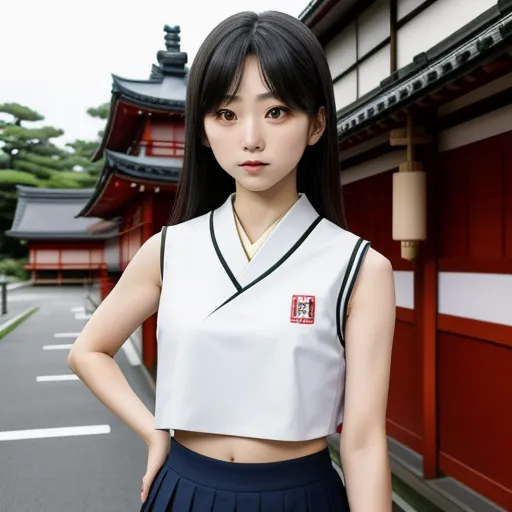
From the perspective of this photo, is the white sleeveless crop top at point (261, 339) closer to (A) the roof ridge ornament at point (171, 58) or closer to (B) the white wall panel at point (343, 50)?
(B) the white wall panel at point (343, 50)

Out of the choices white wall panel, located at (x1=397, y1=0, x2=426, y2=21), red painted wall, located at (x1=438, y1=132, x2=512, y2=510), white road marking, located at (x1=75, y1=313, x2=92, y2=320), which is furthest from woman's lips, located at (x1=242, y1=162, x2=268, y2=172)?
white road marking, located at (x1=75, y1=313, x2=92, y2=320)

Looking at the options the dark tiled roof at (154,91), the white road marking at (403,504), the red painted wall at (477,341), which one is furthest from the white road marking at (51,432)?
the dark tiled roof at (154,91)

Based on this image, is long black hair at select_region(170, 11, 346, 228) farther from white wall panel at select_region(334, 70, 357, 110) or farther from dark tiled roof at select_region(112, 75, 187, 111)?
dark tiled roof at select_region(112, 75, 187, 111)

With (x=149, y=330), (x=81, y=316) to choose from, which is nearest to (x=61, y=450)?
(x=149, y=330)

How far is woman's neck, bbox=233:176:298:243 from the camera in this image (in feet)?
5.32

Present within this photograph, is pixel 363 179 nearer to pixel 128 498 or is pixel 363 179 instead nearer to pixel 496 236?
pixel 496 236

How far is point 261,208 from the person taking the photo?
162 centimetres

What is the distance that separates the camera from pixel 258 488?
1426 mm

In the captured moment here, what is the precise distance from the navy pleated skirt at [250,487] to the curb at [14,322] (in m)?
14.0

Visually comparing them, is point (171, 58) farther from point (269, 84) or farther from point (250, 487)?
point (250, 487)

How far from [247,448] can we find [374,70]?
634 centimetres

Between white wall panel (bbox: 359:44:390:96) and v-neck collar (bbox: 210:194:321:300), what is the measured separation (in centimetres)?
558

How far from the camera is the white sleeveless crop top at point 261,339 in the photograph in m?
1.38

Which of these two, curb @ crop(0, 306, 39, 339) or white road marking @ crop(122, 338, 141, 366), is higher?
curb @ crop(0, 306, 39, 339)
